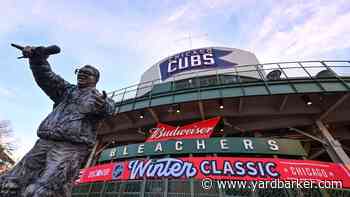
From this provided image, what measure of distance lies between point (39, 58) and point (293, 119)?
1687 cm

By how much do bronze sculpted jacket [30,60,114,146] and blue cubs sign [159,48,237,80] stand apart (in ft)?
62.7

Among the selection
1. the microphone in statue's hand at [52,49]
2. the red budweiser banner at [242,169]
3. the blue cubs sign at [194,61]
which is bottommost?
the microphone in statue's hand at [52,49]

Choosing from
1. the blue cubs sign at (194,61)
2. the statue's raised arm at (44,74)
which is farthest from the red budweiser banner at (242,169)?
the blue cubs sign at (194,61)

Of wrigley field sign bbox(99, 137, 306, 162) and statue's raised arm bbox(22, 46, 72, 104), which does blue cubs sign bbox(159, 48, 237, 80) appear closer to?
wrigley field sign bbox(99, 137, 306, 162)

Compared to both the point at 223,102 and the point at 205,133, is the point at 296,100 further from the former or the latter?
the point at 205,133

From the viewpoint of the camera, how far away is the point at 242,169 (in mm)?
9828

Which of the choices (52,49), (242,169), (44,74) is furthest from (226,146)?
(52,49)

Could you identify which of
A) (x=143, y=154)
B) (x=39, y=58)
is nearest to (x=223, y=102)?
(x=143, y=154)

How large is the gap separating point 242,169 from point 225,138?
8.66 ft

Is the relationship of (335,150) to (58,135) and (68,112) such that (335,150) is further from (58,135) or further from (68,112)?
(58,135)

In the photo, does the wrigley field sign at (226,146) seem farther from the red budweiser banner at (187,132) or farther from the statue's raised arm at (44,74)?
the statue's raised arm at (44,74)

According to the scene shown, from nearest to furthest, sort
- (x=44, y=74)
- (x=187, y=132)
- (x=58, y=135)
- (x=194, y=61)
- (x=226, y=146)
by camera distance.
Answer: (x=58, y=135) < (x=44, y=74) < (x=226, y=146) < (x=187, y=132) < (x=194, y=61)

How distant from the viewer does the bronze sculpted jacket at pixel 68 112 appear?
8.66 feet

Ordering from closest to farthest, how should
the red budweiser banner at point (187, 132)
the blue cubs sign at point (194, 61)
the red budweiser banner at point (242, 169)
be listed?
1. the red budweiser banner at point (242, 169)
2. the red budweiser banner at point (187, 132)
3. the blue cubs sign at point (194, 61)
